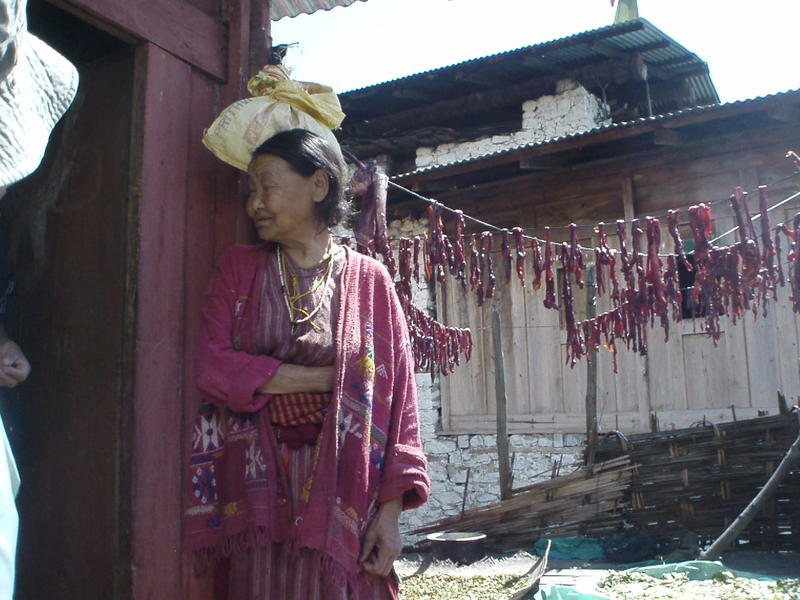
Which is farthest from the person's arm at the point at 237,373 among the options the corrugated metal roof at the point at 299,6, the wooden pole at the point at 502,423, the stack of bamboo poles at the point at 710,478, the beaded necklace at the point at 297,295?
the stack of bamboo poles at the point at 710,478

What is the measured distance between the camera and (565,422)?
9406 millimetres

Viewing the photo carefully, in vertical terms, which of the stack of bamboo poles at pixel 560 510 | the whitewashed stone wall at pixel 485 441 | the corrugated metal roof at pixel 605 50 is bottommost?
the stack of bamboo poles at pixel 560 510

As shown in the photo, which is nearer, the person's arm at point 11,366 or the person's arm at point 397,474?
the person's arm at point 397,474

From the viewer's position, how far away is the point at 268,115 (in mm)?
2535

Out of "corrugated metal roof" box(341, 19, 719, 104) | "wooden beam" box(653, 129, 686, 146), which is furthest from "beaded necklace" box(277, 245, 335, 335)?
"corrugated metal roof" box(341, 19, 719, 104)

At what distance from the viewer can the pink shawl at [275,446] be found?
2146 millimetres

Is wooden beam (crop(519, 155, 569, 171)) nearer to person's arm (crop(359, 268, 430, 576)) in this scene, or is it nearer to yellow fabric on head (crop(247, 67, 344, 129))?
yellow fabric on head (crop(247, 67, 344, 129))

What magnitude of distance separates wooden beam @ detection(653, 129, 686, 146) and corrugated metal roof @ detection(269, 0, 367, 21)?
5622 mm

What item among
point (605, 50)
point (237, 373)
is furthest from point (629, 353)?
point (237, 373)

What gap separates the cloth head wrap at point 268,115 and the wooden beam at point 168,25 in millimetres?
199

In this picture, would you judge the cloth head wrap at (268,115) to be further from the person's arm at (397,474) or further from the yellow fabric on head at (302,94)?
the person's arm at (397,474)

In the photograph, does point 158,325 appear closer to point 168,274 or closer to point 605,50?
point 168,274

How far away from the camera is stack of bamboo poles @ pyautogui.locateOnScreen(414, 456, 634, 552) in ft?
27.6

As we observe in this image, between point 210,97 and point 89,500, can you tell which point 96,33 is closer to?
point 210,97
